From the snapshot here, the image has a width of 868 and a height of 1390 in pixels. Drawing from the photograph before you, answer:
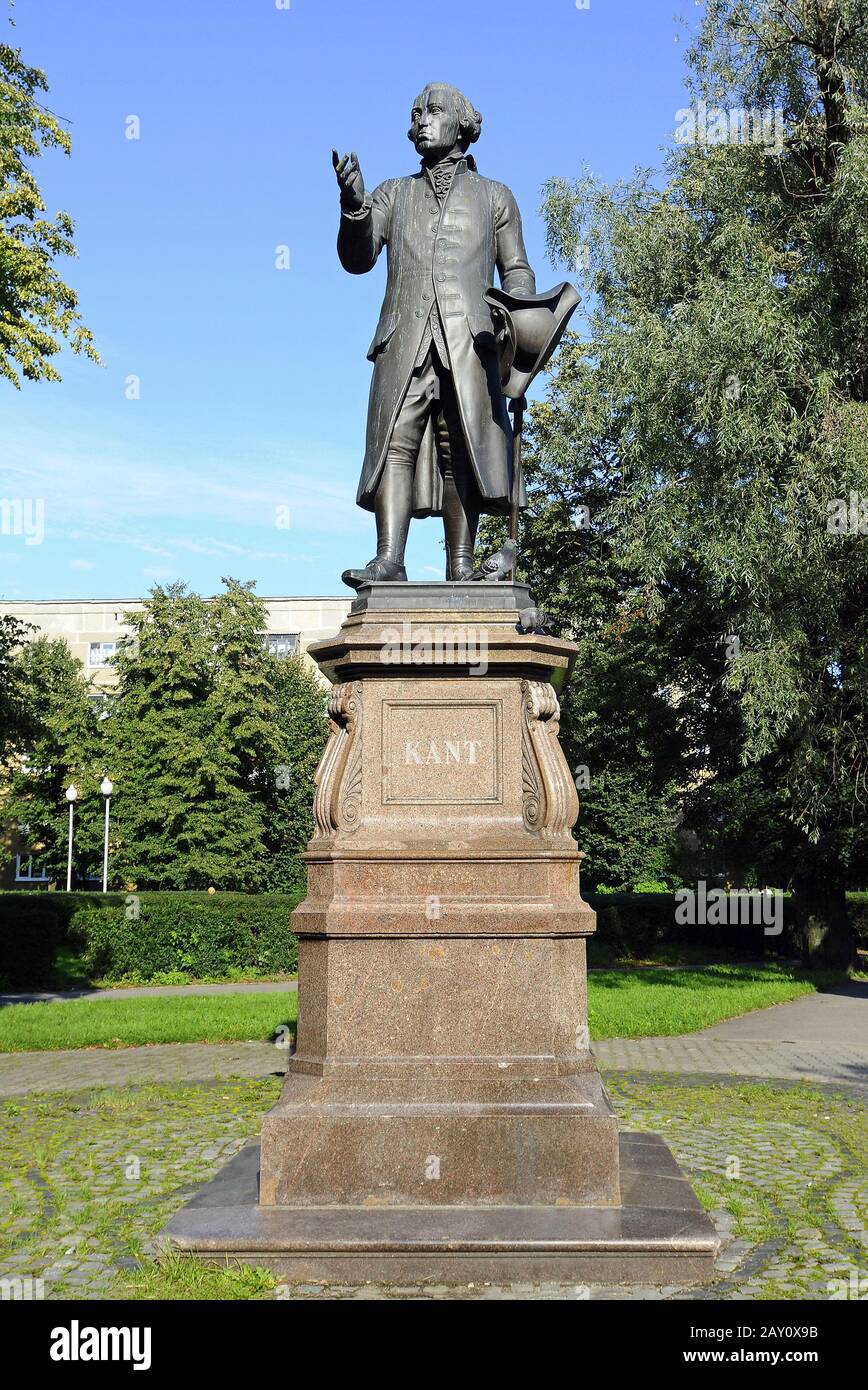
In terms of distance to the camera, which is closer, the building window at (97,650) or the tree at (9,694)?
the tree at (9,694)

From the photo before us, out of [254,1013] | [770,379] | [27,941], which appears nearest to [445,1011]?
[254,1013]

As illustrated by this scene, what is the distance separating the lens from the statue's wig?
7.09 metres

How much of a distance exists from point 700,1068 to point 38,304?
11.2 m

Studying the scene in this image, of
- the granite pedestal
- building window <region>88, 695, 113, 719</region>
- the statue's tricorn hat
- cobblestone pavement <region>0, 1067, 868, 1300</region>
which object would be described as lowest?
cobblestone pavement <region>0, 1067, 868, 1300</region>

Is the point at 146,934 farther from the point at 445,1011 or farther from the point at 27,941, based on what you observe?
the point at 445,1011

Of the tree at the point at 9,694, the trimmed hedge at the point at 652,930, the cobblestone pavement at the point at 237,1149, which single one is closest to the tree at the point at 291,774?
the trimmed hedge at the point at 652,930

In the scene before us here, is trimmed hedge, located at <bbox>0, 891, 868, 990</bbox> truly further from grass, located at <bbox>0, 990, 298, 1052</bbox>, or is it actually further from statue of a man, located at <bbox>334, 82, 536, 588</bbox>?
statue of a man, located at <bbox>334, 82, 536, 588</bbox>

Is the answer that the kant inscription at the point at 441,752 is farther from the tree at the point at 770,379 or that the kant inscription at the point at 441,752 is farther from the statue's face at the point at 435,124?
the tree at the point at 770,379

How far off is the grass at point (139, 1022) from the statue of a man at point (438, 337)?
28.7 feet

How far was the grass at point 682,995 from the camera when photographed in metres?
14.7

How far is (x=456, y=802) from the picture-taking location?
6078 mm

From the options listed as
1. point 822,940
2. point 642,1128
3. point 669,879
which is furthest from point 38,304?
point 669,879

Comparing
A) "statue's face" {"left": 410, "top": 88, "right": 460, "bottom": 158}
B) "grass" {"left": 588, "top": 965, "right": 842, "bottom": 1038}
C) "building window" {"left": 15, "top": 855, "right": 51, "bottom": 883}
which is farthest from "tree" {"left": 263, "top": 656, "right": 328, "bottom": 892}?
"statue's face" {"left": 410, "top": 88, "right": 460, "bottom": 158}

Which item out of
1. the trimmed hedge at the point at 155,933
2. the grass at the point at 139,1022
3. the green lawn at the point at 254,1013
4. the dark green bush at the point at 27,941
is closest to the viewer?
the grass at the point at 139,1022
